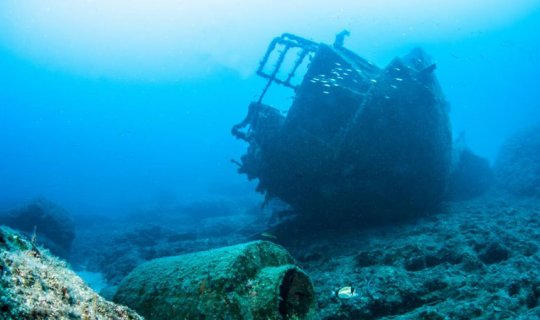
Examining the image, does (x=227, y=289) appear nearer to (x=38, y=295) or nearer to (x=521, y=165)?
(x=38, y=295)

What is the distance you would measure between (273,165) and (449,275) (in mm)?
5042

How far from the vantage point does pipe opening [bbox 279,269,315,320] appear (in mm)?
3137

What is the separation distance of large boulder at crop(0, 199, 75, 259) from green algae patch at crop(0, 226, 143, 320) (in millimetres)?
13871

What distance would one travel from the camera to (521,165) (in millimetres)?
15539

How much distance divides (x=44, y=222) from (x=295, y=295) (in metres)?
14.4

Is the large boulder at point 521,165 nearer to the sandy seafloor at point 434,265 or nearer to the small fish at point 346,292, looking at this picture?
the sandy seafloor at point 434,265

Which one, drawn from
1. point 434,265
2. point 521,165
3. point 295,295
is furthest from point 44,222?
point 521,165

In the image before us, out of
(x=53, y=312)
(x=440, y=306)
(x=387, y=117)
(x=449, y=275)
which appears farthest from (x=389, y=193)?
(x=53, y=312)

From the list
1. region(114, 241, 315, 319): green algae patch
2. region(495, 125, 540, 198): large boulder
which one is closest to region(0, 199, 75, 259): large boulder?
region(114, 241, 315, 319): green algae patch

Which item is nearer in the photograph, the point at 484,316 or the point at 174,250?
the point at 484,316

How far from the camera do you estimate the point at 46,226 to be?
13898 millimetres

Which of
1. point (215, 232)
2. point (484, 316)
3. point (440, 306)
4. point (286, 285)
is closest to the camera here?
point (286, 285)

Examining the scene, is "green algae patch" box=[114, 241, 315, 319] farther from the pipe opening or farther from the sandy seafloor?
the sandy seafloor

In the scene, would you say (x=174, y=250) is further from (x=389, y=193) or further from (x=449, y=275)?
(x=449, y=275)
